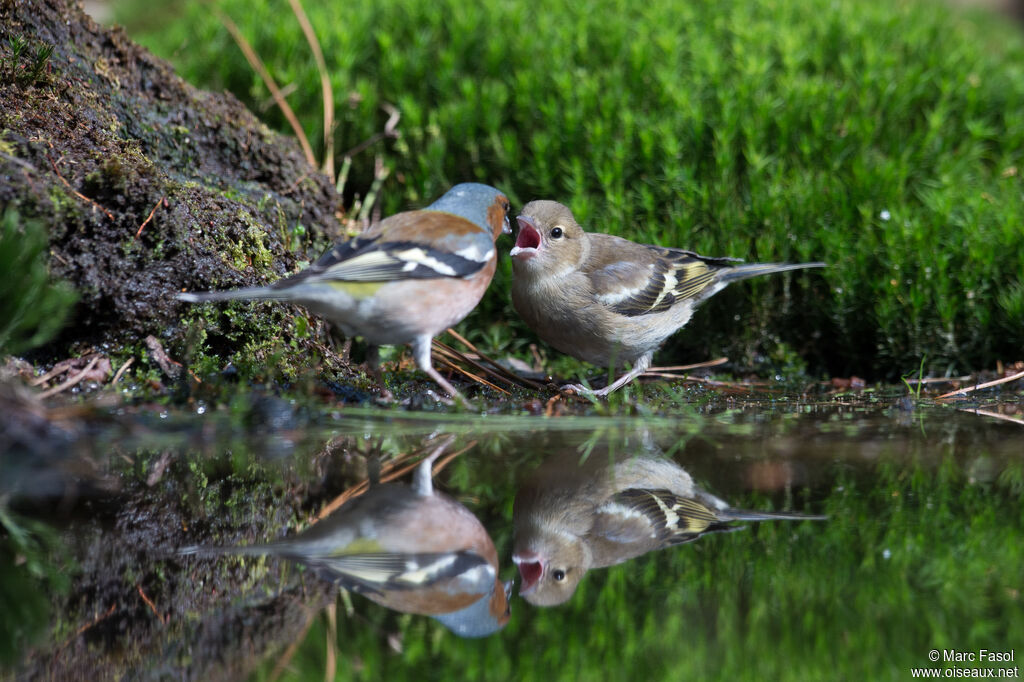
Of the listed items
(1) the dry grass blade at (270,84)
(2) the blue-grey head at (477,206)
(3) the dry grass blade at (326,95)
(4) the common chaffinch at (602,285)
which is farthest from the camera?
(3) the dry grass blade at (326,95)

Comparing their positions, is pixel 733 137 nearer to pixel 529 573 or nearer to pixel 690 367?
pixel 690 367

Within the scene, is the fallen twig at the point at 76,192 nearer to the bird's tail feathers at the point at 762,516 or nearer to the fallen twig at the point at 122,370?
the fallen twig at the point at 122,370

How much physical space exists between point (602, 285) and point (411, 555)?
130 inches

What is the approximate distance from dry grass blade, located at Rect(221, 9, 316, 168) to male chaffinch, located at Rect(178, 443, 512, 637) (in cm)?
414

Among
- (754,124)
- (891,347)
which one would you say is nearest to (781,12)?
(754,124)

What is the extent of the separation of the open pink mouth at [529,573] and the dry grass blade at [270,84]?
15.0 ft

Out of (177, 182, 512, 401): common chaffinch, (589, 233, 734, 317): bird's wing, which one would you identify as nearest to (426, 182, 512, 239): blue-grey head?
(177, 182, 512, 401): common chaffinch

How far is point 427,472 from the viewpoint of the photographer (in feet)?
9.97

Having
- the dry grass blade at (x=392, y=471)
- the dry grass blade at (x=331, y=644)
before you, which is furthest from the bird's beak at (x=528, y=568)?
the dry grass blade at (x=392, y=471)

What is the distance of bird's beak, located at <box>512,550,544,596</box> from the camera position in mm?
2217

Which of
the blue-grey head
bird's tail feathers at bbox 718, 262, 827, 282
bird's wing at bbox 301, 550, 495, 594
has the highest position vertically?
bird's tail feathers at bbox 718, 262, 827, 282

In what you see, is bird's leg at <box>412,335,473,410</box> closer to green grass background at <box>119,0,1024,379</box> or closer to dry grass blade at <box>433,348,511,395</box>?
dry grass blade at <box>433,348,511,395</box>

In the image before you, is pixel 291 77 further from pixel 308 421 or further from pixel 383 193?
pixel 308 421

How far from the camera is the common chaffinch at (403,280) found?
13.2 ft
